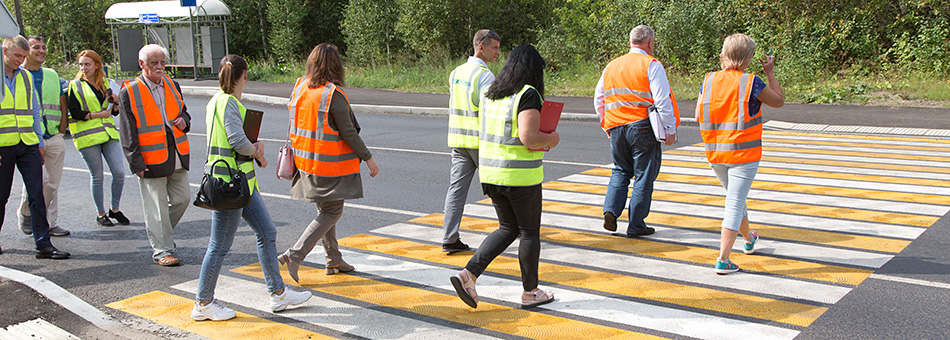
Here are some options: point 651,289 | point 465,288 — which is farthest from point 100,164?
point 651,289

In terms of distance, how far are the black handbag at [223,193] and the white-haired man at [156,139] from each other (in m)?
1.63

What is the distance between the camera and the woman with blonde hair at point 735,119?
531 centimetres

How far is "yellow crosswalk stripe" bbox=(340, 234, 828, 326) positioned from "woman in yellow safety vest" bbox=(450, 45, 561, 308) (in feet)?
2.46

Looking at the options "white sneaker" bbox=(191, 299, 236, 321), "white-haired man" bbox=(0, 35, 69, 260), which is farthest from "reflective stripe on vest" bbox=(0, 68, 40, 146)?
"white sneaker" bbox=(191, 299, 236, 321)

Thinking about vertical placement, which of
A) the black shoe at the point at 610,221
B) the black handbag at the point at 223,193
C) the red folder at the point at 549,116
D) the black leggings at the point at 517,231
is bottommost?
the black shoe at the point at 610,221

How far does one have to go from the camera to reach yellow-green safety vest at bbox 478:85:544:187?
4.54 meters

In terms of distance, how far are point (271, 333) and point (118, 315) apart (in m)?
1.14

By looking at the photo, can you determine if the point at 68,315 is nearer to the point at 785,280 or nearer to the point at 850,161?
the point at 785,280

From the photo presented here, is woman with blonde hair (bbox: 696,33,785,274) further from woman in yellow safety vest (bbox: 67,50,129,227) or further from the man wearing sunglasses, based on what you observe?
woman in yellow safety vest (bbox: 67,50,129,227)

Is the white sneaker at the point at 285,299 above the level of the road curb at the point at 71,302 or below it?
above

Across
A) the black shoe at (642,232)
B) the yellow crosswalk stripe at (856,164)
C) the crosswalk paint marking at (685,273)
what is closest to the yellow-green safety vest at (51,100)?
the crosswalk paint marking at (685,273)

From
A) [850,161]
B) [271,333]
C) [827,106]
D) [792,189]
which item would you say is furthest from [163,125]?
[827,106]

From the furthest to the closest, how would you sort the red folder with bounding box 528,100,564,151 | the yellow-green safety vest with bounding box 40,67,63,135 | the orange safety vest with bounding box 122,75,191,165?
the yellow-green safety vest with bounding box 40,67,63,135, the orange safety vest with bounding box 122,75,191,165, the red folder with bounding box 528,100,564,151

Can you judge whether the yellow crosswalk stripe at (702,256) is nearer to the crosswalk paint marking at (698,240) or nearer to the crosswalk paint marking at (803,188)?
the crosswalk paint marking at (698,240)
